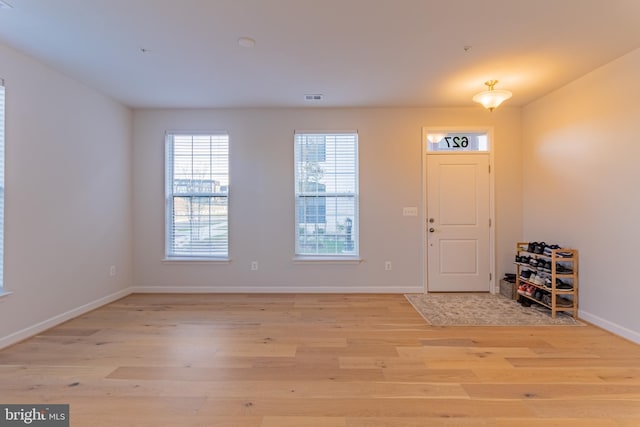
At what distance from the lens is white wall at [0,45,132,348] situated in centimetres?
274

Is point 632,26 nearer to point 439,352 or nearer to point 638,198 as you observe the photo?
point 638,198

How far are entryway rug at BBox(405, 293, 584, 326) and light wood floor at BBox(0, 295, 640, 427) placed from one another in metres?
0.16

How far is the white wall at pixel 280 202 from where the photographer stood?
14.3 feet

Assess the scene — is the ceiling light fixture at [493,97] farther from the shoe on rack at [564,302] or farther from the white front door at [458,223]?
the shoe on rack at [564,302]

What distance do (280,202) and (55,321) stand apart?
2.81 m

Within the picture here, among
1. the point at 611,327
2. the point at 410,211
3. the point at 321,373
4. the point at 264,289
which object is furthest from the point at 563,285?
the point at 264,289

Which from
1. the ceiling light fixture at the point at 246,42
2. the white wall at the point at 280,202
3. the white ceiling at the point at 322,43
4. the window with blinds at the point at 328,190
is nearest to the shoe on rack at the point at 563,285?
the white wall at the point at 280,202

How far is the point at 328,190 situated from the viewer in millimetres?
4410

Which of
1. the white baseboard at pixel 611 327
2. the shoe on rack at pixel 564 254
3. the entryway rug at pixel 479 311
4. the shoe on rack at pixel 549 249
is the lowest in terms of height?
the entryway rug at pixel 479 311

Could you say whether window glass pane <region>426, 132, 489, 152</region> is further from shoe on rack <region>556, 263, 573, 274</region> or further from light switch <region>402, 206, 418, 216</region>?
shoe on rack <region>556, 263, 573, 274</region>

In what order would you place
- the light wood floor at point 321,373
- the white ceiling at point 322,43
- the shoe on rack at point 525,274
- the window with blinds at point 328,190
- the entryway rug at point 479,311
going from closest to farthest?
the light wood floor at point 321,373
the white ceiling at point 322,43
the entryway rug at point 479,311
the shoe on rack at point 525,274
the window with blinds at point 328,190

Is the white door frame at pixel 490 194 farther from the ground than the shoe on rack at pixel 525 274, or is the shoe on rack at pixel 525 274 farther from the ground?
the white door frame at pixel 490 194

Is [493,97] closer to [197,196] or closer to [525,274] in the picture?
[525,274]

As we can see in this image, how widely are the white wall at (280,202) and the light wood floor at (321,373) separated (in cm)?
106
